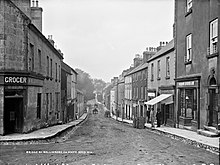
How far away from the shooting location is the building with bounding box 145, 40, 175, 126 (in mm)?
21536

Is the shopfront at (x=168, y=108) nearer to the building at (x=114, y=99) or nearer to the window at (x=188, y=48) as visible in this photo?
the window at (x=188, y=48)

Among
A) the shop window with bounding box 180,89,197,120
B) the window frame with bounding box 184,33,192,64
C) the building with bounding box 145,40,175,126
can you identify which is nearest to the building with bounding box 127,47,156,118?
the building with bounding box 145,40,175,126

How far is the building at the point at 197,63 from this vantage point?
1427cm

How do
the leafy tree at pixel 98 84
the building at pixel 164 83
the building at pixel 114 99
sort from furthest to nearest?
the leafy tree at pixel 98 84, the building at pixel 114 99, the building at pixel 164 83

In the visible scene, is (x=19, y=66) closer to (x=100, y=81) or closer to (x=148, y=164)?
(x=148, y=164)

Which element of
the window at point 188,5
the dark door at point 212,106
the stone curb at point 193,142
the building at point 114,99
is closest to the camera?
the stone curb at point 193,142

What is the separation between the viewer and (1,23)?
541 inches

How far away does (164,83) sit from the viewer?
2420 cm

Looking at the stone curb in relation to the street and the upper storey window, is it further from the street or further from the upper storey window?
the upper storey window

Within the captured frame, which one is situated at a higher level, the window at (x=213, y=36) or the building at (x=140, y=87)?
the window at (x=213, y=36)

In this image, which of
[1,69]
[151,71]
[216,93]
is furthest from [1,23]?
[151,71]

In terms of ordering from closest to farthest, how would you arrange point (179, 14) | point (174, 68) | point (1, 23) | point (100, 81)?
point (1, 23) → point (179, 14) → point (174, 68) → point (100, 81)

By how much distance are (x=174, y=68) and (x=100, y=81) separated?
175338 millimetres

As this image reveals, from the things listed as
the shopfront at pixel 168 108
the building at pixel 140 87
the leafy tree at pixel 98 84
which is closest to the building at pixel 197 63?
the shopfront at pixel 168 108
